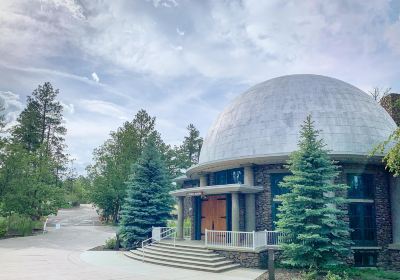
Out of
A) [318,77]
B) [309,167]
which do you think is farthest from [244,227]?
[318,77]

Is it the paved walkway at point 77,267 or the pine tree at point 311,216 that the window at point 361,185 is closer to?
the pine tree at point 311,216

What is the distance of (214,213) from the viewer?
68.8ft

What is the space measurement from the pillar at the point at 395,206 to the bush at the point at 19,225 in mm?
28979

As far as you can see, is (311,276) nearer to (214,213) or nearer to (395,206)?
(395,206)

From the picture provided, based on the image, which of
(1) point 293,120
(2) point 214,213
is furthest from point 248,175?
(1) point 293,120

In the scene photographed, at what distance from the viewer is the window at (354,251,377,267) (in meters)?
17.1

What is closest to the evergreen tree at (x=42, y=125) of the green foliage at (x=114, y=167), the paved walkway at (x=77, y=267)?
the green foliage at (x=114, y=167)

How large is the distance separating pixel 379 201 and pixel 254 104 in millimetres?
9117

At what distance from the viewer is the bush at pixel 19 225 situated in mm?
29891

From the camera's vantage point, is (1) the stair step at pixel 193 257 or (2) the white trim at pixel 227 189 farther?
(2) the white trim at pixel 227 189

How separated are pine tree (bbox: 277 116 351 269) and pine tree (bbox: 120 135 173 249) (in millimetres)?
10188

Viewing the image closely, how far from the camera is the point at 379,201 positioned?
59.1ft

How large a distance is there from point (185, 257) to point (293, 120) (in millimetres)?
9727

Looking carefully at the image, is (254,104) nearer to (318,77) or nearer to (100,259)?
(318,77)
